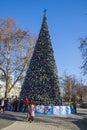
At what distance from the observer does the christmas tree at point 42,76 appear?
108 ft

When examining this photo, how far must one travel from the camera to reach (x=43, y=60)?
3425 centimetres

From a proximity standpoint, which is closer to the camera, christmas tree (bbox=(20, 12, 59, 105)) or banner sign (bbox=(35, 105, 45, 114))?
banner sign (bbox=(35, 105, 45, 114))

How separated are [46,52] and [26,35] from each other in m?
13.9

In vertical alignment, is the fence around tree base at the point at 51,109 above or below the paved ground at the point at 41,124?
above

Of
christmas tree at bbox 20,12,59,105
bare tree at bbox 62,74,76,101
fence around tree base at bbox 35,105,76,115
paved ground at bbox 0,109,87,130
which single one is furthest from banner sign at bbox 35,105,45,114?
bare tree at bbox 62,74,76,101

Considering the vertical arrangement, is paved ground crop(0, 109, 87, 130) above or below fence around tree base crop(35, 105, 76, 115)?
below

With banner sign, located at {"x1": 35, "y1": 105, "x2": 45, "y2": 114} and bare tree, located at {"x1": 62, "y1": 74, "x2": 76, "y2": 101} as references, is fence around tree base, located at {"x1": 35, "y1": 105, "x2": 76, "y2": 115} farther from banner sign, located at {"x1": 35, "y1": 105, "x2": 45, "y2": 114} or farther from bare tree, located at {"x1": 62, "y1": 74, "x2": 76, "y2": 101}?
bare tree, located at {"x1": 62, "y1": 74, "x2": 76, "y2": 101}

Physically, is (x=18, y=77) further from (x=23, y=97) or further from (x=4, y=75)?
(x=23, y=97)

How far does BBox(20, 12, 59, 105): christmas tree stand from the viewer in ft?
108

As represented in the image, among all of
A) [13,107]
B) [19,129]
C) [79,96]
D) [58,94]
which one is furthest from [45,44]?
[79,96]

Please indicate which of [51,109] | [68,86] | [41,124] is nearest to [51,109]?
[51,109]

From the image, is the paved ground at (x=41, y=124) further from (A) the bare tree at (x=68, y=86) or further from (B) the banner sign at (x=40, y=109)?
(A) the bare tree at (x=68, y=86)

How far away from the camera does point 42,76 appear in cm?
3372

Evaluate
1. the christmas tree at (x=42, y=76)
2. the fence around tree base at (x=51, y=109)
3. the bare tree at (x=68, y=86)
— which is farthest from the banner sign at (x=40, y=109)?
the bare tree at (x=68, y=86)
